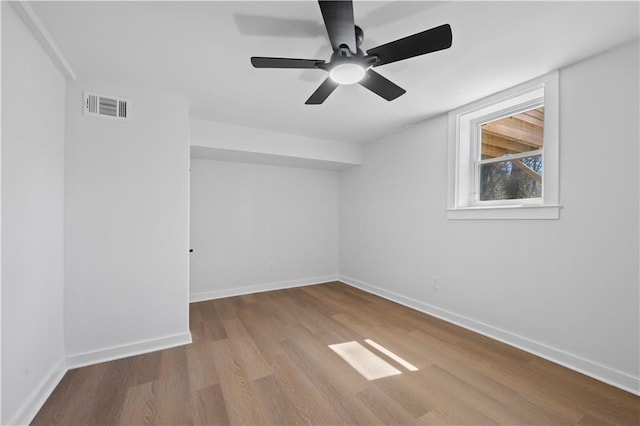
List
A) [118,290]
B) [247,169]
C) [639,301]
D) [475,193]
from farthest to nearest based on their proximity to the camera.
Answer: [247,169] → [475,193] → [118,290] → [639,301]

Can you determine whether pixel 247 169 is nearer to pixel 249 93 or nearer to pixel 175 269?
pixel 249 93

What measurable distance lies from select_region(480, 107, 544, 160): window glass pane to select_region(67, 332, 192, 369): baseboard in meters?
3.51

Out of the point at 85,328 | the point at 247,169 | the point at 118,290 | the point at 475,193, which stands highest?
the point at 247,169

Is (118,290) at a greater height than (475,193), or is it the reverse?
(475,193)

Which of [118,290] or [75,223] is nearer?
[75,223]

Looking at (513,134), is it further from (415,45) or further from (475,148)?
(415,45)

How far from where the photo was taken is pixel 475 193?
286 centimetres

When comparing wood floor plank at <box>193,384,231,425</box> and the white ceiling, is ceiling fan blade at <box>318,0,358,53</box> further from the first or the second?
wood floor plank at <box>193,384,231,425</box>

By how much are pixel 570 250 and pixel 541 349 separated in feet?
2.80

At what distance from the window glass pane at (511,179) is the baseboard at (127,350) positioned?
3.28 metres

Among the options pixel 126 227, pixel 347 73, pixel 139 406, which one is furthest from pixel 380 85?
pixel 139 406

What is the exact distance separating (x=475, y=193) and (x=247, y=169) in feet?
9.99

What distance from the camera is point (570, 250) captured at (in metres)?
2.04

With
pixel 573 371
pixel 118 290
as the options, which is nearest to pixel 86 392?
pixel 118 290
